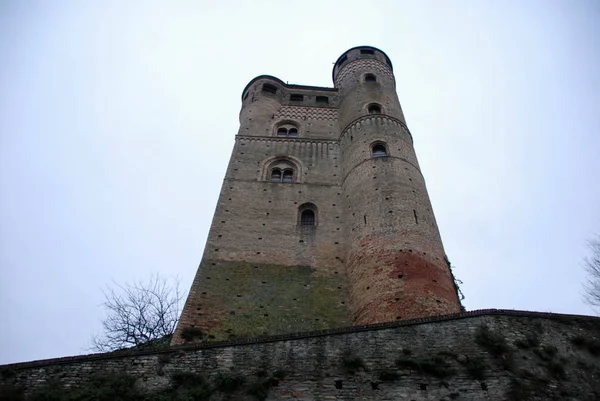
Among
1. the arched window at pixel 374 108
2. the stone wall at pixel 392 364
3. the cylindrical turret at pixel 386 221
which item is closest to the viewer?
the stone wall at pixel 392 364

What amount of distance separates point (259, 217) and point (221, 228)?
53.6 inches

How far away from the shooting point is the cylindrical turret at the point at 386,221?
11570 millimetres

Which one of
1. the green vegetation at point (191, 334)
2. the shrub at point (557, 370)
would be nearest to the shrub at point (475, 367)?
the shrub at point (557, 370)

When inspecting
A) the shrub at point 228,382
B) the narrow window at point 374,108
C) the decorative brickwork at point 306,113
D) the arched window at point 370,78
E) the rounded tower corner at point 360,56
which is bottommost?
the shrub at point 228,382

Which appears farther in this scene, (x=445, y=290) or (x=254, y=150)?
(x=254, y=150)

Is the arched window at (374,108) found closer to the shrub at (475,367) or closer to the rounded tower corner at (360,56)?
the rounded tower corner at (360,56)

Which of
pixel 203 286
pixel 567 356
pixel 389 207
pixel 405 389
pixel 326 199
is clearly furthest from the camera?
pixel 326 199

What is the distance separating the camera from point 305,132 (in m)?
20.6

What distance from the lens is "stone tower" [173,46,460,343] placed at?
39.5 ft

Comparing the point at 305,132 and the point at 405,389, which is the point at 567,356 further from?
the point at 305,132

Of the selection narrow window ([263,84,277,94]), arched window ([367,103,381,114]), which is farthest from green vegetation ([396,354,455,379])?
narrow window ([263,84,277,94])

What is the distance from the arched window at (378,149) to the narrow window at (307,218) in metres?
3.13

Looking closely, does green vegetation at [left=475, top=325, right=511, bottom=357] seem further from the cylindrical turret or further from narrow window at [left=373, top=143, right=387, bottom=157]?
narrow window at [left=373, top=143, right=387, bottom=157]

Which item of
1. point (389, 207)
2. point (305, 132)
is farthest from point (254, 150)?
point (389, 207)
